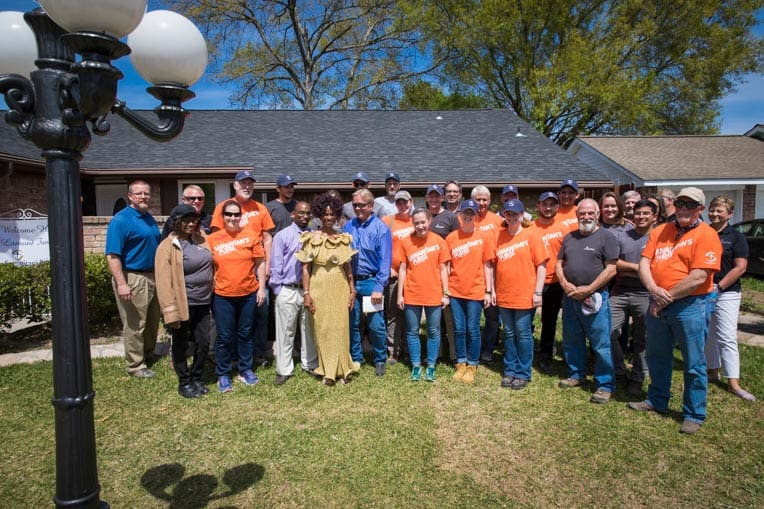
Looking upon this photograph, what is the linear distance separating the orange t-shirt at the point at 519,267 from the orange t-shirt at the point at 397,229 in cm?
112

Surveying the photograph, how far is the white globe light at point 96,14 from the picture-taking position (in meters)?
1.61

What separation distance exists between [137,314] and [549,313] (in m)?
4.59

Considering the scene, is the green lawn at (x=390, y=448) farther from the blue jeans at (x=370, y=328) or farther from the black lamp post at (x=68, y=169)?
the black lamp post at (x=68, y=169)

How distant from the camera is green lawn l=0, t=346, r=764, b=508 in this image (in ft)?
9.86

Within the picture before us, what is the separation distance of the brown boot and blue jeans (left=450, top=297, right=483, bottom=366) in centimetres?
7

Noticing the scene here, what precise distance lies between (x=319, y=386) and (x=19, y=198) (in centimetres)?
1039

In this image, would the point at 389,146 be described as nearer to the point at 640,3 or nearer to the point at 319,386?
the point at 319,386

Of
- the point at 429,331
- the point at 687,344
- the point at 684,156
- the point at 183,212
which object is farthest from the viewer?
the point at 684,156

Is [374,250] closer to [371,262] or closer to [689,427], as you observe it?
[371,262]

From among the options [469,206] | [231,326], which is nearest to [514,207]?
[469,206]

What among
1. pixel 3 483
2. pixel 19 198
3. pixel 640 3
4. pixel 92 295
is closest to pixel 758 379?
pixel 3 483

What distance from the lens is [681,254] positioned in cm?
372

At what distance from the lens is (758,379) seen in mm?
4816

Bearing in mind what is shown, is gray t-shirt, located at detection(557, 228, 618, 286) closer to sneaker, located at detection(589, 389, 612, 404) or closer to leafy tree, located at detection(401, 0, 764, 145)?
sneaker, located at detection(589, 389, 612, 404)
